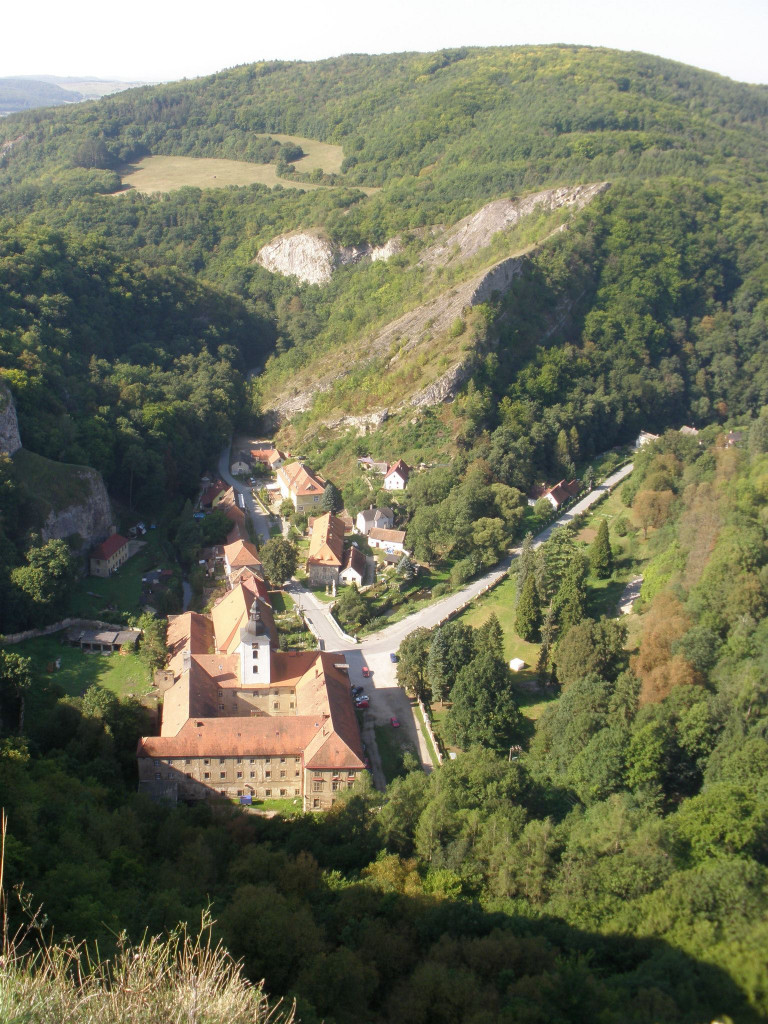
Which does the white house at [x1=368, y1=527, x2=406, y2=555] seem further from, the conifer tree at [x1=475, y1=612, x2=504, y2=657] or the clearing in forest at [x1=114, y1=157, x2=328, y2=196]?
the clearing in forest at [x1=114, y1=157, x2=328, y2=196]

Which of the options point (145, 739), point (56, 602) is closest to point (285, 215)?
point (56, 602)

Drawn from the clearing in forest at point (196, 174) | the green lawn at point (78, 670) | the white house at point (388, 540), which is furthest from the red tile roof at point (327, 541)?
the clearing in forest at point (196, 174)

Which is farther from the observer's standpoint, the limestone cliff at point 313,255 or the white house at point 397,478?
the limestone cliff at point 313,255

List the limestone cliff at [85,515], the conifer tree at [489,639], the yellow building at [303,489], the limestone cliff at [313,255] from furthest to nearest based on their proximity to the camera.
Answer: the limestone cliff at [313,255] < the yellow building at [303,489] < the limestone cliff at [85,515] < the conifer tree at [489,639]

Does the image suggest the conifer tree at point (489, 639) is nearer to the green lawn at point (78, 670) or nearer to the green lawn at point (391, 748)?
the green lawn at point (391, 748)

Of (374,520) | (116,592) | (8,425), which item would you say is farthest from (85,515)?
(374,520)

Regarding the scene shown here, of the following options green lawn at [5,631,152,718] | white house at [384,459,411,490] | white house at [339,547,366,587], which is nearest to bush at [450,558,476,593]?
white house at [339,547,366,587]
